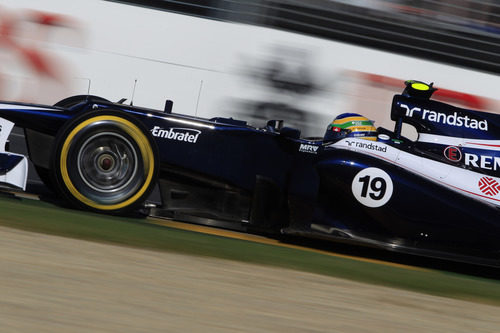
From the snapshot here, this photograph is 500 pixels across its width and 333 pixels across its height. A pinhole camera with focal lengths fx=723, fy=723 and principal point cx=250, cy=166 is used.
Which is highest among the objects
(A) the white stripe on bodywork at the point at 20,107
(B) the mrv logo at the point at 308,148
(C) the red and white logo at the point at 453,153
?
(C) the red and white logo at the point at 453,153

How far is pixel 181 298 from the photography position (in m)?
3.82

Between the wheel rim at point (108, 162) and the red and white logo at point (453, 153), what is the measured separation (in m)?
2.53

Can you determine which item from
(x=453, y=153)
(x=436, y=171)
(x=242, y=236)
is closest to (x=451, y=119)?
(x=453, y=153)

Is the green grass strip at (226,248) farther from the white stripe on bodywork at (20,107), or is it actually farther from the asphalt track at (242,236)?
the white stripe on bodywork at (20,107)

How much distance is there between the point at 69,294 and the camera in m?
3.62

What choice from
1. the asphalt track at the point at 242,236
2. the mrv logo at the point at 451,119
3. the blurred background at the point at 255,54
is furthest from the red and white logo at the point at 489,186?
the blurred background at the point at 255,54

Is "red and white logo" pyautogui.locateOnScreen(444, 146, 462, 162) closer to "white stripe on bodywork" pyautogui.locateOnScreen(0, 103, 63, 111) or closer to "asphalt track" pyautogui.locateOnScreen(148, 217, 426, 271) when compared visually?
"asphalt track" pyautogui.locateOnScreen(148, 217, 426, 271)

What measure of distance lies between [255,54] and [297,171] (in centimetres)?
342

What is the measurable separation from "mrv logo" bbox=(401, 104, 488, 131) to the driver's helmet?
370 mm

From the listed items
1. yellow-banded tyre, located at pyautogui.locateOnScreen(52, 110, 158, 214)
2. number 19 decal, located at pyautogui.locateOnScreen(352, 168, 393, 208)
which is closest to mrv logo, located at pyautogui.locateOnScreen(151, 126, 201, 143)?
yellow-banded tyre, located at pyautogui.locateOnScreen(52, 110, 158, 214)

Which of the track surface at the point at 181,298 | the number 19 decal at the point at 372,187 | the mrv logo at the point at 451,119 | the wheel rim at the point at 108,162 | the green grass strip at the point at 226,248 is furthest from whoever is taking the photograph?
the mrv logo at the point at 451,119

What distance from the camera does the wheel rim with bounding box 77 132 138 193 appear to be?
575 cm

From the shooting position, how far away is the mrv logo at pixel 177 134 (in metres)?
5.89

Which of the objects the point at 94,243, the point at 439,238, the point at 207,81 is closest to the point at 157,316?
the point at 94,243
